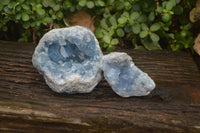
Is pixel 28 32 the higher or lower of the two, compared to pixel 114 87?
higher

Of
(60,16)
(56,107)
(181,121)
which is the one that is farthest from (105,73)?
(60,16)

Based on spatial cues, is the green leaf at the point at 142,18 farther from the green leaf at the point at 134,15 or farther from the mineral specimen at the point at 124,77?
the mineral specimen at the point at 124,77

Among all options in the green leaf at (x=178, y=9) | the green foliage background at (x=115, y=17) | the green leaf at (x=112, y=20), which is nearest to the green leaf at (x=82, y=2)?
the green foliage background at (x=115, y=17)

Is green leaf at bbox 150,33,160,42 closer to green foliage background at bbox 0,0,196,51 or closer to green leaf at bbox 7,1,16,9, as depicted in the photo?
green foliage background at bbox 0,0,196,51

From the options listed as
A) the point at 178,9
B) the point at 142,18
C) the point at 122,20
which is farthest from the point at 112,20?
the point at 178,9

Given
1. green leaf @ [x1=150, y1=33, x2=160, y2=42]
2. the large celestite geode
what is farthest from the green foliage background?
the large celestite geode

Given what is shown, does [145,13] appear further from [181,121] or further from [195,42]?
[181,121]
